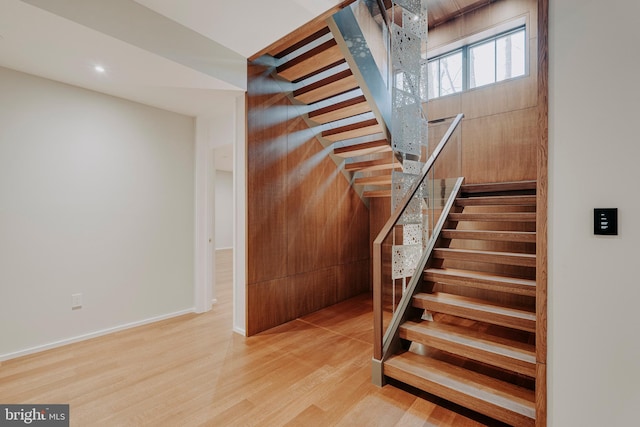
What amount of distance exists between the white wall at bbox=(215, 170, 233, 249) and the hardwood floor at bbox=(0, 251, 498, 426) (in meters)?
6.54

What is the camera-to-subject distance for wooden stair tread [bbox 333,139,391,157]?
356 cm

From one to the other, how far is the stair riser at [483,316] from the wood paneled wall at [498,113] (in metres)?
2.67

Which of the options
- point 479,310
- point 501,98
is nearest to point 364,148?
point 501,98

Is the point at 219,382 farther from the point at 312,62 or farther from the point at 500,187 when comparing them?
the point at 500,187

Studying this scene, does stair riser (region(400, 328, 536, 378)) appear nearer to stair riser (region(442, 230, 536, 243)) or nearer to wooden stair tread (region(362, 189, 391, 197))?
stair riser (region(442, 230, 536, 243))

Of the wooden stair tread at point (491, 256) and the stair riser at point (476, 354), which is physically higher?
the wooden stair tread at point (491, 256)

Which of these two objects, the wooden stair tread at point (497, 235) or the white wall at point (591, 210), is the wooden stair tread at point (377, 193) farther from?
the white wall at point (591, 210)

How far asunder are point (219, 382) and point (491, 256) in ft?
8.01

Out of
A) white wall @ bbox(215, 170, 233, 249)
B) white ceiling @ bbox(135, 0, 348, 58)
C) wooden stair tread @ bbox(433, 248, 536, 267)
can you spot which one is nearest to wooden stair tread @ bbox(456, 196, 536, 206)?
wooden stair tread @ bbox(433, 248, 536, 267)

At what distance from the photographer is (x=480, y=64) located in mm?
4500

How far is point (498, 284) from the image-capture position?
2.26m

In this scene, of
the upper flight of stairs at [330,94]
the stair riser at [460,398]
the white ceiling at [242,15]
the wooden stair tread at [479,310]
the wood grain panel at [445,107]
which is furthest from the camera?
the wood grain panel at [445,107]

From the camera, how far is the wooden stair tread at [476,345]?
1.82 metres

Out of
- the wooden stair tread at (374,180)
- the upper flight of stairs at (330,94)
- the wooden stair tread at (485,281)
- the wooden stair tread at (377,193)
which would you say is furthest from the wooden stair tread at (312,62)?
the wooden stair tread at (485,281)
